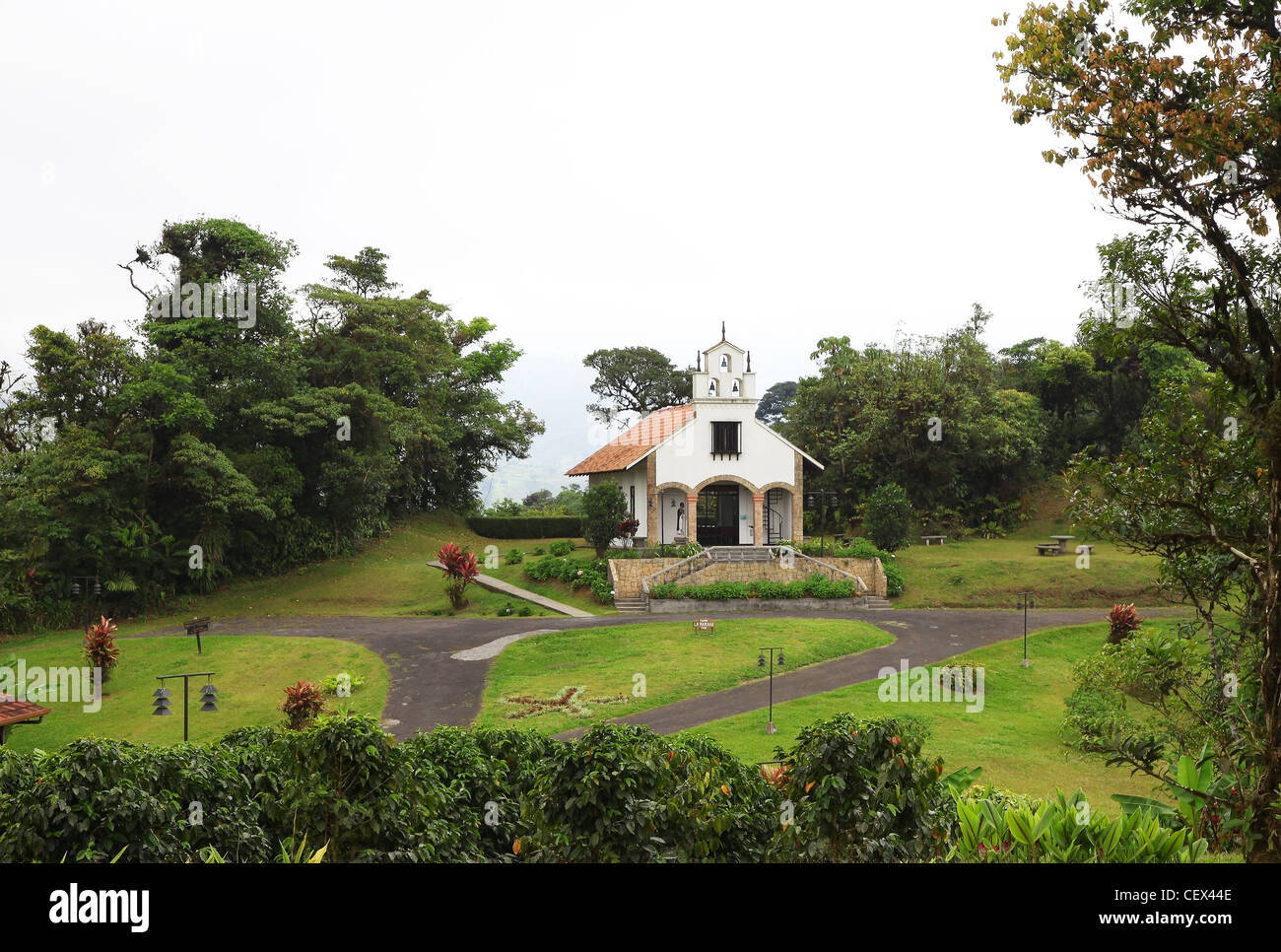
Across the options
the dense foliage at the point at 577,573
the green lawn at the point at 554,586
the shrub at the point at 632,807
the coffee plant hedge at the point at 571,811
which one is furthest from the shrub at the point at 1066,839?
the dense foliage at the point at 577,573

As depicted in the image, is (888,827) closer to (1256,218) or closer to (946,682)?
(1256,218)

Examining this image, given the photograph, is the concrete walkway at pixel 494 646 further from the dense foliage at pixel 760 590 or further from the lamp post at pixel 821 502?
the lamp post at pixel 821 502

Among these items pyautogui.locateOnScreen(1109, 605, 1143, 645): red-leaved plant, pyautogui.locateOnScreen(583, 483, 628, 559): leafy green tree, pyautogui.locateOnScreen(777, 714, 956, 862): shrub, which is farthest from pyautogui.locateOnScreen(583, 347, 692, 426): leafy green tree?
pyautogui.locateOnScreen(777, 714, 956, 862): shrub

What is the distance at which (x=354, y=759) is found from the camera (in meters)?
5.36

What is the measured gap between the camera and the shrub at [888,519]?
32500mm

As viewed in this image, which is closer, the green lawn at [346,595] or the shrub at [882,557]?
the green lawn at [346,595]

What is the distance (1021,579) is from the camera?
30.7 metres

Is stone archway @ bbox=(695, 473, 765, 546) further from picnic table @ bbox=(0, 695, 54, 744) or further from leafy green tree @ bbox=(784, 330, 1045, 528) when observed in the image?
picnic table @ bbox=(0, 695, 54, 744)

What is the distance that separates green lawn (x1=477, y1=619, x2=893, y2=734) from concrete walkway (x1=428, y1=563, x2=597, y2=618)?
3442mm

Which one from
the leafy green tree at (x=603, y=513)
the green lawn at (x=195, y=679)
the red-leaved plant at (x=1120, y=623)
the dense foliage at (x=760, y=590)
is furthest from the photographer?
the leafy green tree at (x=603, y=513)

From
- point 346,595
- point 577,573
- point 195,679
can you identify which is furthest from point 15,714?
point 577,573

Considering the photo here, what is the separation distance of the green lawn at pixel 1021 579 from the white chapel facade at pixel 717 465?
6.09 metres
